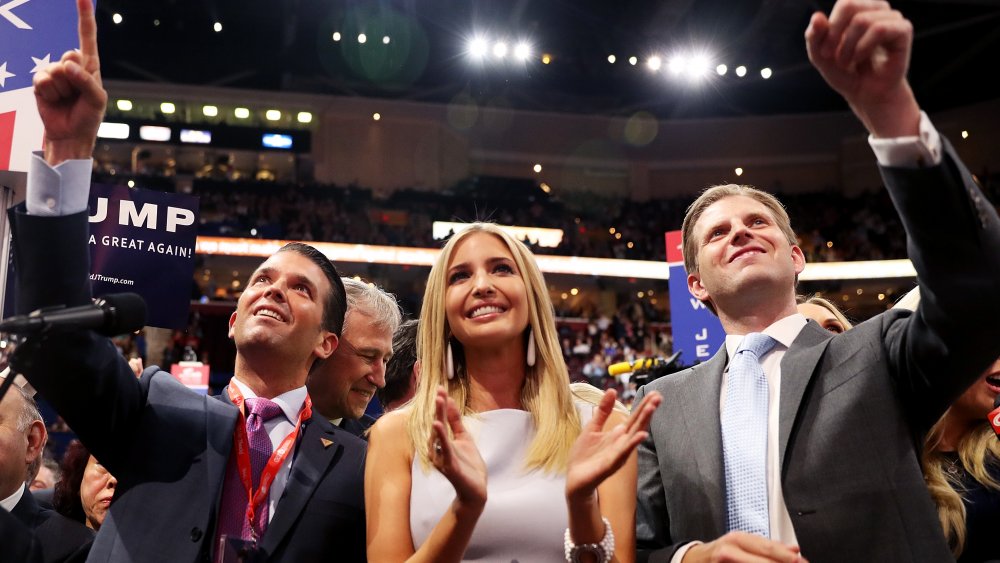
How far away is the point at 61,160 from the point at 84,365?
457 millimetres

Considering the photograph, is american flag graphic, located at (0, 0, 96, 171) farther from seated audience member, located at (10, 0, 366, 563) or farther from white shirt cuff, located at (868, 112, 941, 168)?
white shirt cuff, located at (868, 112, 941, 168)

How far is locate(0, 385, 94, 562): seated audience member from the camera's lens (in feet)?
8.23

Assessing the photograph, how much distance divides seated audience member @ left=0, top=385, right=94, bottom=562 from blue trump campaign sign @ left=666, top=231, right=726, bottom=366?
3208 mm

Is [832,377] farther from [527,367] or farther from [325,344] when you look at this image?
[325,344]

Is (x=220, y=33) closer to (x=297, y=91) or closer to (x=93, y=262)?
(x=297, y=91)

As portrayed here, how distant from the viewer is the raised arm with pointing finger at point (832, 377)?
1.65 metres

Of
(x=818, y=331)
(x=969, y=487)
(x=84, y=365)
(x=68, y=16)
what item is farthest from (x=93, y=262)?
(x=969, y=487)

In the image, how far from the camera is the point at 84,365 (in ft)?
6.34

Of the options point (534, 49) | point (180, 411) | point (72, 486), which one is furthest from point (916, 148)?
point (534, 49)

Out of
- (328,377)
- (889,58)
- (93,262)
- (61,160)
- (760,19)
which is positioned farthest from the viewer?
(760,19)

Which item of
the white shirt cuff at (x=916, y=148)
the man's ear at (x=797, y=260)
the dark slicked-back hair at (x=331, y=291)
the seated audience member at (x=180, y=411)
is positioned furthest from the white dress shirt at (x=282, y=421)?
the white shirt cuff at (x=916, y=148)

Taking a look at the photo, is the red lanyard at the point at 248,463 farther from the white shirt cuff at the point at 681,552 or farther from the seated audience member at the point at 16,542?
the white shirt cuff at the point at 681,552

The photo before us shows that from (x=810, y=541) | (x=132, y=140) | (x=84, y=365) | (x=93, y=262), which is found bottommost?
(x=810, y=541)

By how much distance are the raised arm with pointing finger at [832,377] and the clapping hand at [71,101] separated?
148 cm
